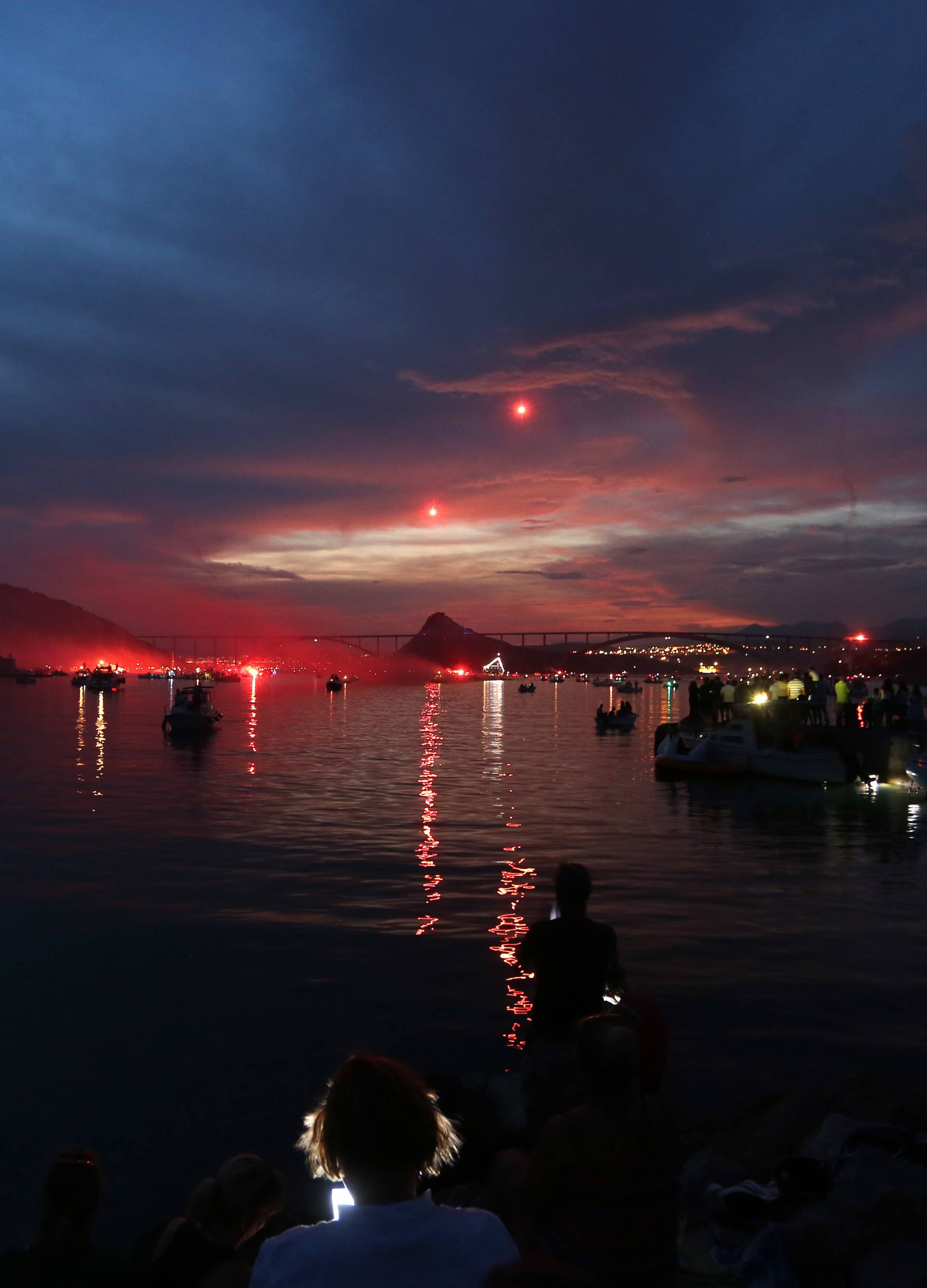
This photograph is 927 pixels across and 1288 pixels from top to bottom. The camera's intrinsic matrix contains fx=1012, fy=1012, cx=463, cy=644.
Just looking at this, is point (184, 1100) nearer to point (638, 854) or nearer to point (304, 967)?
point (304, 967)

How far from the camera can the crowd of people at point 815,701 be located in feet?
148

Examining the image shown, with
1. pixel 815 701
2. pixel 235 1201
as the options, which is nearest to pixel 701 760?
pixel 815 701

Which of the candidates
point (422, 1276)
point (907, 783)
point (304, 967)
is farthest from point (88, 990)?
point (907, 783)

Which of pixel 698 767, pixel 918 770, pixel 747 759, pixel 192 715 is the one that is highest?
pixel 192 715

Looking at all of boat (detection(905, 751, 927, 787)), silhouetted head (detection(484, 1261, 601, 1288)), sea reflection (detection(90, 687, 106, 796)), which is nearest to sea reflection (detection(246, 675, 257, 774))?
sea reflection (detection(90, 687, 106, 796))

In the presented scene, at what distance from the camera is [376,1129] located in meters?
3.22

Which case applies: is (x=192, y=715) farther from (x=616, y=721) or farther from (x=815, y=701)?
(x=815, y=701)

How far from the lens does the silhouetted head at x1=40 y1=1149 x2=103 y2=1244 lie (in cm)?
438

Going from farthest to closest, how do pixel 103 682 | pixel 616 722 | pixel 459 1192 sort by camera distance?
pixel 103 682 → pixel 616 722 → pixel 459 1192

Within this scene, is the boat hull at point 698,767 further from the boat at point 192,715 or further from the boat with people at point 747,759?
the boat at point 192,715

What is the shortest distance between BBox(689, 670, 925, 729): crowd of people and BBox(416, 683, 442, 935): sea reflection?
13.7m

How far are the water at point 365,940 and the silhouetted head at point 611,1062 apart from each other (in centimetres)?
546

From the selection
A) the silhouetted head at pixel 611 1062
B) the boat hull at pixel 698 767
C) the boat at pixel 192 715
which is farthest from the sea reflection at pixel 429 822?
the boat at pixel 192 715

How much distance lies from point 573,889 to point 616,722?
2812 inches
